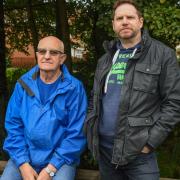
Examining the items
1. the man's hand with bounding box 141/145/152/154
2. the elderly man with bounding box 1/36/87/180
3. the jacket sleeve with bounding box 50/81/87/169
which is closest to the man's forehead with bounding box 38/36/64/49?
the elderly man with bounding box 1/36/87/180

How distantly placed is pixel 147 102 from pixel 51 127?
96 centimetres

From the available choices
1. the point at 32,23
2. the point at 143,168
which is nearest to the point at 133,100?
the point at 143,168

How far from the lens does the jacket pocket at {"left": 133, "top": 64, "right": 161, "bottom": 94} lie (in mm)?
2926

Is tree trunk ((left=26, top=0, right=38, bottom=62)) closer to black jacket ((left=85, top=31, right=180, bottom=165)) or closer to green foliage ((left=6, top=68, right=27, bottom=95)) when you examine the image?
green foliage ((left=6, top=68, right=27, bottom=95))

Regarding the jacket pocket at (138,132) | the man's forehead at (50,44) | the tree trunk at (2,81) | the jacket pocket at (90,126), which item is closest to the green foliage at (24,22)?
the tree trunk at (2,81)

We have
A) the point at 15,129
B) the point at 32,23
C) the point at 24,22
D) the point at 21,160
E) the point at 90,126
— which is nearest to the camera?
the point at 90,126

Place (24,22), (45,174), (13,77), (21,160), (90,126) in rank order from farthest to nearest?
(13,77) < (24,22) < (21,160) < (45,174) < (90,126)

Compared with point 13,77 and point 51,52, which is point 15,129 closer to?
point 51,52

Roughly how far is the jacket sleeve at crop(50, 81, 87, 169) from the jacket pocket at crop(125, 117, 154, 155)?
724 millimetres

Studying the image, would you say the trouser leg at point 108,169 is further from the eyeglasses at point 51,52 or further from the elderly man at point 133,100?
the eyeglasses at point 51,52

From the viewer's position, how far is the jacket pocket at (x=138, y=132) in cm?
292

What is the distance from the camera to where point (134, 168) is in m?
3.07

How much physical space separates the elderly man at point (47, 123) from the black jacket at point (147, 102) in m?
0.65

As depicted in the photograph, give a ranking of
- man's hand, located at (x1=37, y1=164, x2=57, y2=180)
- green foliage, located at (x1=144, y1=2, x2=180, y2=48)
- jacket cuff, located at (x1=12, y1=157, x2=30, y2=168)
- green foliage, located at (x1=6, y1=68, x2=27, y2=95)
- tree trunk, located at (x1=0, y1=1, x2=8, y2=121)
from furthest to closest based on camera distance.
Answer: green foliage, located at (x1=6, y1=68, x2=27, y2=95) → tree trunk, located at (x1=0, y1=1, x2=8, y2=121) → green foliage, located at (x1=144, y1=2, x2=180, y2=48) → jacket cuff, located at (x1=12, y1=157, x2=30, y2=168) → man's hand, located at (x1=37, y1=164, x2=57, y2=180)
